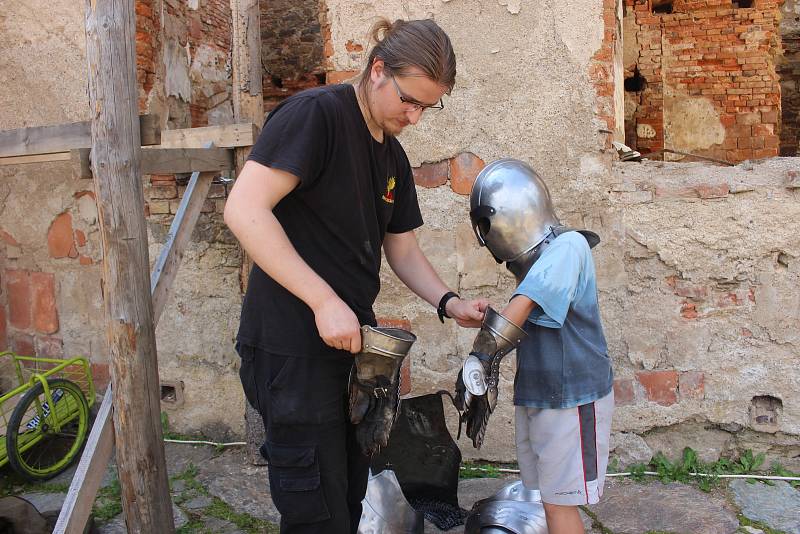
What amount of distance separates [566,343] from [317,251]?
898mm

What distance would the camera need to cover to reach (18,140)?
118 inches

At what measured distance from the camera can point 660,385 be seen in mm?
3402

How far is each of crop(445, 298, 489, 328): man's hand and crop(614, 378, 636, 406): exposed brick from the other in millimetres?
1478

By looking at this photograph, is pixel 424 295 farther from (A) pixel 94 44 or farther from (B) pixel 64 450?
(B) pixel 64 450

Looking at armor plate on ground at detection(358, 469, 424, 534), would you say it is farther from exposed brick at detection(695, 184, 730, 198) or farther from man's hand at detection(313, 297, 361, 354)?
exposed brick at detection(695, 184, 730, 198)

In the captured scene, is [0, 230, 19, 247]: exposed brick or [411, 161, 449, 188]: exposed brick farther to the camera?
[0, 230, 19, 247]: exposed brick

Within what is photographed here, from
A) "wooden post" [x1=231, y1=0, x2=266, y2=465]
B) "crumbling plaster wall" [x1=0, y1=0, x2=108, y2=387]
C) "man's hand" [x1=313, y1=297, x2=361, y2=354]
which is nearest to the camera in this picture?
"man's hand" [x1=313, y1=297, x2=361, y2=354]

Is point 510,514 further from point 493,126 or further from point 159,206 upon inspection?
point 159,206

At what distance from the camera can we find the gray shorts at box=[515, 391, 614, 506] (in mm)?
2156

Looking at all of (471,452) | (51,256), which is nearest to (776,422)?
(471,452)

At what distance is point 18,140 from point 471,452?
272cm

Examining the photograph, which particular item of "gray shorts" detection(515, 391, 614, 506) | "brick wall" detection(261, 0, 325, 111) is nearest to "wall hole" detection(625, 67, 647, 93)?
"brick wall" detection(261, 0, 325, 111)

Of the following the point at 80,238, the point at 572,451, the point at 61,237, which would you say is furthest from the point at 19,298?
the point at 572,451

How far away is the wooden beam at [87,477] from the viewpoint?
250 centimetres
